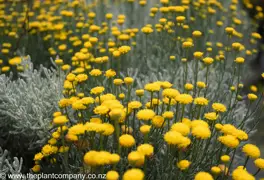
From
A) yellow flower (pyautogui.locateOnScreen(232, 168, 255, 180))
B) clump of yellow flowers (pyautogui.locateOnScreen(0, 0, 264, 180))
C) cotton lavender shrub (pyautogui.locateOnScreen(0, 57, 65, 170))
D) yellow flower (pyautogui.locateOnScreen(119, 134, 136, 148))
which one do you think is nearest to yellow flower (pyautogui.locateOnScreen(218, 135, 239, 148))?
clump of yellow flowers (pyautogui.locateOnScreen(0, 0, 264, 180))

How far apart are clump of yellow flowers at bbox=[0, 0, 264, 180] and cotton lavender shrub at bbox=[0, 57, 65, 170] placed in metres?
0.10

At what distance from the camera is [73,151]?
6.43ft

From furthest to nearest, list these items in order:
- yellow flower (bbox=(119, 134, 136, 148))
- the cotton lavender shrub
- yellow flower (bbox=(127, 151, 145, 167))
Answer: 1. the cotton lavender shrub
2. yellow flower (bbox=(119, 134, 136, 148))
3. yellow flower (bbox=(127, 151, 145, 167))

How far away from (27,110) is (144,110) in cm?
101

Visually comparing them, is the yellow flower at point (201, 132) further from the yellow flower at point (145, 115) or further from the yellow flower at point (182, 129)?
the yellow flower at point (145, 115)

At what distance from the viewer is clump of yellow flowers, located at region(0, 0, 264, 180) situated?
4.69 ft

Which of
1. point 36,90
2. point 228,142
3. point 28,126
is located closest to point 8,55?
point 36,90

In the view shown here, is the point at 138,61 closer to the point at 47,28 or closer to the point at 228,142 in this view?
the point at 47,28

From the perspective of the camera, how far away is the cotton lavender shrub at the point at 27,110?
209 centimetres

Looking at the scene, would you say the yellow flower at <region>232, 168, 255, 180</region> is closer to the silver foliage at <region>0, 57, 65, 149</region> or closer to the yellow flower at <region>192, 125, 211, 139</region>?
the yellow flower at <region>192, 125, 211, 139</region>

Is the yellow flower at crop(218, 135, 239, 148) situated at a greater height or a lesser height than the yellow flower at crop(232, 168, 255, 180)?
greater

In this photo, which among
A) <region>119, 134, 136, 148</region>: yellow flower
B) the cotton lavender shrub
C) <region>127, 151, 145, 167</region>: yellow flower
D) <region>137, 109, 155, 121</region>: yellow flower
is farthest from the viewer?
the cotton lavender shrub

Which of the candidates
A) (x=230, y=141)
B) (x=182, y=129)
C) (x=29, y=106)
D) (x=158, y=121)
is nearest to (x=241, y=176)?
(x=230, y=141)

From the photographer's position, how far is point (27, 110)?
2.21 m
